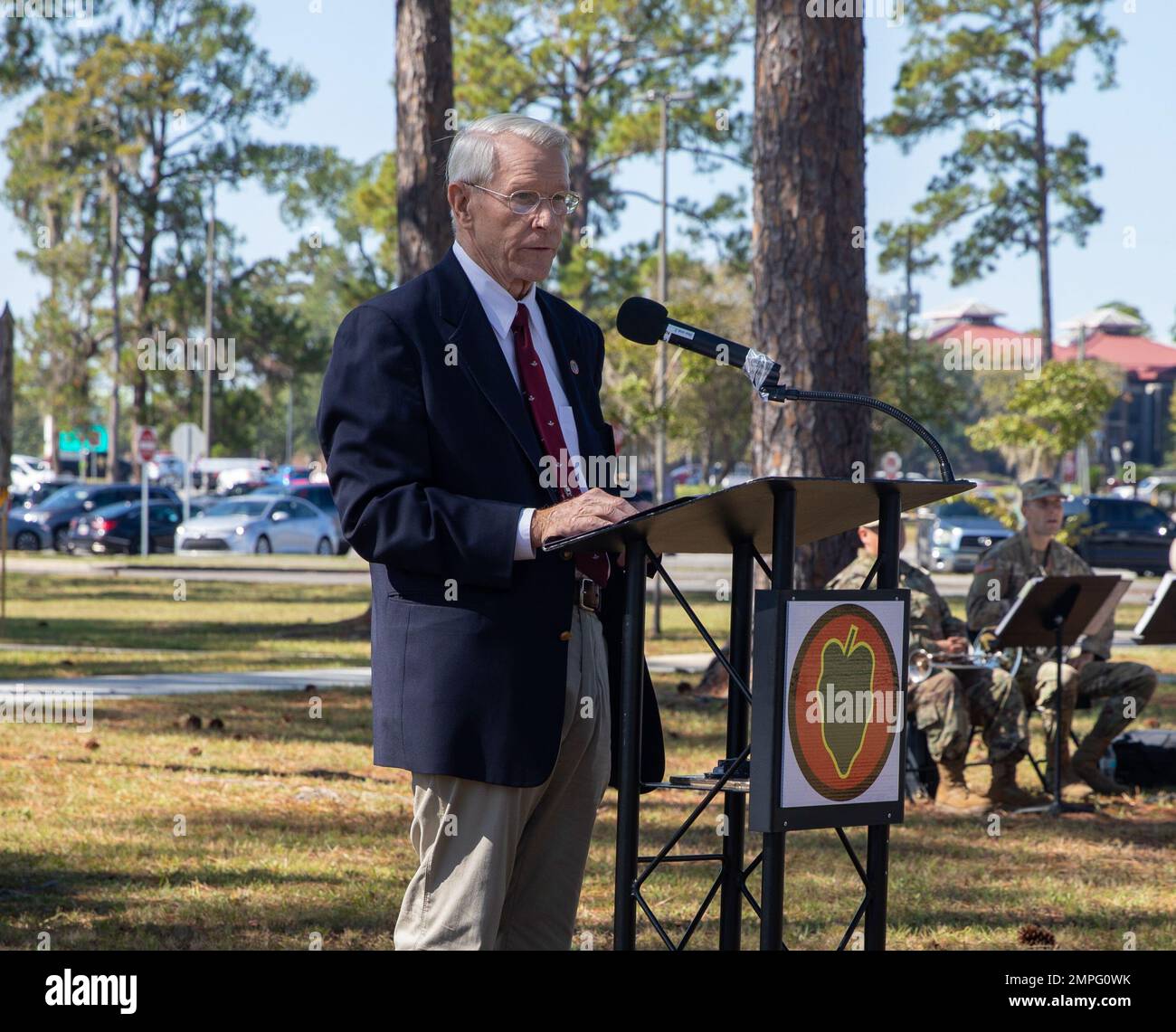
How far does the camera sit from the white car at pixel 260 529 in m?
35.4

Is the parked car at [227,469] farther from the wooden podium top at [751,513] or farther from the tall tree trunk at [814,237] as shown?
the wooden podium top at [751,513]

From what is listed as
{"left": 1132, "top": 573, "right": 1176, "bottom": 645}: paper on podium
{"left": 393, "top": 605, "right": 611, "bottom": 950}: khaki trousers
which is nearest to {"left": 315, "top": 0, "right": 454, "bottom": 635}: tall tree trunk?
{"left": 1132, "top": 573, "right": 1176, "bottom": 645}: paper on podium

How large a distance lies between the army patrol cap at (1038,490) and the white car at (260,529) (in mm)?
27778

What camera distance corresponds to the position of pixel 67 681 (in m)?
12.7

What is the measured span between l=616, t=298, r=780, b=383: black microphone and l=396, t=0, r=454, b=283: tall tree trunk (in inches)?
486

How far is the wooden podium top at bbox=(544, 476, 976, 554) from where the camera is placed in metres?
3.17

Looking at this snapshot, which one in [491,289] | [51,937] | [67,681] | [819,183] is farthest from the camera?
[67,681]

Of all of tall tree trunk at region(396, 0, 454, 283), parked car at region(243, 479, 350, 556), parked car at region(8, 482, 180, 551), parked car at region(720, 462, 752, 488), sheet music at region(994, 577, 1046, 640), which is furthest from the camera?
parked car at region(8, 482, 180, 551)

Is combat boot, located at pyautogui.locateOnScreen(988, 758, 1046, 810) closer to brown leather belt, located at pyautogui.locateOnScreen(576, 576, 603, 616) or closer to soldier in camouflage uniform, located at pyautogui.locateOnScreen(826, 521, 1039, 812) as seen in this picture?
soldier in camouflage uniform, located at pyautogui.locateOnScreen(826, 521, 1039, 812)

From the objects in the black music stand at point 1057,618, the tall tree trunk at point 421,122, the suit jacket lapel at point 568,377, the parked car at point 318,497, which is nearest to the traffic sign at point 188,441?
the parked car at point 318,497

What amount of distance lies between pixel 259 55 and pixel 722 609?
29.1 m

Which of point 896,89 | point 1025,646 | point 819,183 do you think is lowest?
point 1025,646
